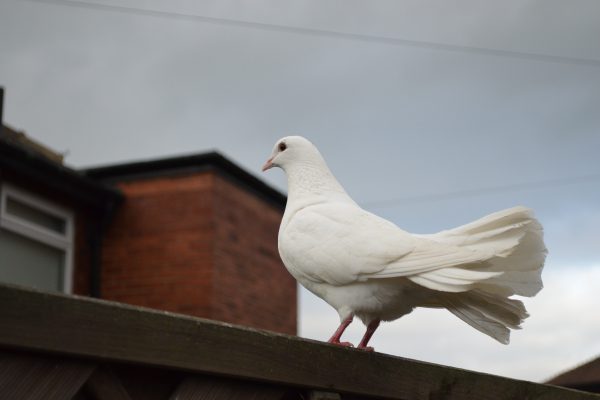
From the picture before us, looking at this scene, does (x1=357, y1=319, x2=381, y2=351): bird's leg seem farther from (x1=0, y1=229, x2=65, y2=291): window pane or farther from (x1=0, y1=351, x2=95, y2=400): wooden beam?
(x1=0, y1=229, x2=65, y2=291): window pane

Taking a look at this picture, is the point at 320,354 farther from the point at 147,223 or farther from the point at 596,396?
the point at 147,223

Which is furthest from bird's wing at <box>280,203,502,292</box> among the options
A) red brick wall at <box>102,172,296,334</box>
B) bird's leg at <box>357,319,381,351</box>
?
red brick wall at <box>102,172,296,334</box>

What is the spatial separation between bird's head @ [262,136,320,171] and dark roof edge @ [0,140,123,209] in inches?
216

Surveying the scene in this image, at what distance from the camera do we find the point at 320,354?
1.95 m

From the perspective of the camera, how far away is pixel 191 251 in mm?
10008

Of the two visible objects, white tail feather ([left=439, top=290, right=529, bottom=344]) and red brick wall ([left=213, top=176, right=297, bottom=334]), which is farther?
red brick wall ([left=213, top=176, right=297, bottom=334])

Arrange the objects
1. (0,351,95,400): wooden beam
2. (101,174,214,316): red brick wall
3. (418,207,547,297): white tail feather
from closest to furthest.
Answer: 1. (0,351,95,400): wooden beam
2. (418,207,547,297): white tail feather
3. (101,174,214,316): red brick wall

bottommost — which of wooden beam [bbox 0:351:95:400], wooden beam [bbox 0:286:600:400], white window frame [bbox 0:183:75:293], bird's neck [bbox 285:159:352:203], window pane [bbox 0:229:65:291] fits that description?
wooden beam [bbox 0:351:95:400]

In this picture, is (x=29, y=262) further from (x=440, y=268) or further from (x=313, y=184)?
(x=440, y=268)

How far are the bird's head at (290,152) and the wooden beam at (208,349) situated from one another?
146cm

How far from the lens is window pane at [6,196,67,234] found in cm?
914

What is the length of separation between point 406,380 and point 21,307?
1085 millimetres

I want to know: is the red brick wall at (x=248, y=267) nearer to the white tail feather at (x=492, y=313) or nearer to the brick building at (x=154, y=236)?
the brick building at (x=154, y=236)

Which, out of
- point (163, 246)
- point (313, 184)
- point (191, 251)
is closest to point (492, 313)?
point (313, 184)
